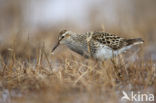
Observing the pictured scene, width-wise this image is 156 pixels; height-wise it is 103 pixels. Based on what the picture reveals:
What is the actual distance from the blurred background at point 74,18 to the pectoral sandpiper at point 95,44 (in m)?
2.67

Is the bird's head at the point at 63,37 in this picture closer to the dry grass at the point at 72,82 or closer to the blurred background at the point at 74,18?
the dry grass at the point at 72,82

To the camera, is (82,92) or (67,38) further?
(67,38)

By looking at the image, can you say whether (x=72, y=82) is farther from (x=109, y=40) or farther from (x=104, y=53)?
(x=109, y=40)

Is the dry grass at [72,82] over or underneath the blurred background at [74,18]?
underneath

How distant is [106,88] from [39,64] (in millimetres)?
1467

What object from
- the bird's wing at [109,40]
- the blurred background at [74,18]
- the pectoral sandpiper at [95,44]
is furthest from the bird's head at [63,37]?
the blurred background at [74,18]

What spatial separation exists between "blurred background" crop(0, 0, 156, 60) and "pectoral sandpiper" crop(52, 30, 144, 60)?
2674 mm

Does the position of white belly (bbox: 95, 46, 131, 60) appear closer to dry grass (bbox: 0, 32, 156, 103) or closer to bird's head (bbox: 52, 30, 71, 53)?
dry grass (bbox: 0, 32, 156, 103)

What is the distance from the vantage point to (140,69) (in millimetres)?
6137

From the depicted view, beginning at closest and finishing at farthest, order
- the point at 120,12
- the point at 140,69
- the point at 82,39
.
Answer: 1. the point at 140,69
2. the point at 82,39
3. the point at 120,12

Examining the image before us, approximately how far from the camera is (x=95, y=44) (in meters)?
7.02

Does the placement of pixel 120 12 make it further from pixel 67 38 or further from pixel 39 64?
pixel 39 64

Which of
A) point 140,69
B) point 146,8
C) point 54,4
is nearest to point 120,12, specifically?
point 146,8

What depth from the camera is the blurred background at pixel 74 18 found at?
36.1ft
